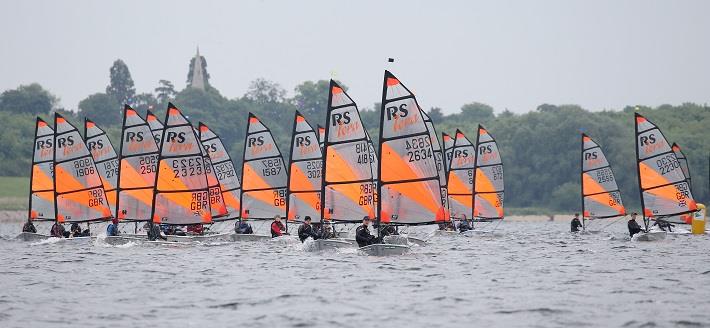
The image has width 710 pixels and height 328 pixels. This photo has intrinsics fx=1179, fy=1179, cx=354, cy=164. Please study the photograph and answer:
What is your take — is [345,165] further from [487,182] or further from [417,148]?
[487,182]

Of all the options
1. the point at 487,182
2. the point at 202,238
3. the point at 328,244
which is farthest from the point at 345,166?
the point at 487,182

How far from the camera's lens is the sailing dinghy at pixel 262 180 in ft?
179

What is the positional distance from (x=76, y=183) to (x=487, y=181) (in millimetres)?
23105

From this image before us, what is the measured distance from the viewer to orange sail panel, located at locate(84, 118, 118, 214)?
5606 centimetres

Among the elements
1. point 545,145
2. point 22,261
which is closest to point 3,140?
point 545,145

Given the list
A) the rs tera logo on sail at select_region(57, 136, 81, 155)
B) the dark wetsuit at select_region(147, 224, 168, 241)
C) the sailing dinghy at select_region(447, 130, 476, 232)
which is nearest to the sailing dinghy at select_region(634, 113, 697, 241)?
the sailing dinghy at select_region(447, 130, 476, 232)

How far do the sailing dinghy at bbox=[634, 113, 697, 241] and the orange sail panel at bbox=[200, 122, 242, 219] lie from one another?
64.4ft

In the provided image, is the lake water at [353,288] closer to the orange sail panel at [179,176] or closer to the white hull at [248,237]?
the orange sail panel at [179,176]

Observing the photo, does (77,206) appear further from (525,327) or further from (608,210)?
(525,327)

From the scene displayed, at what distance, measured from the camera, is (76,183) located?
51312mm

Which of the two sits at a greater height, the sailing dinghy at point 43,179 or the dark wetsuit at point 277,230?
the sailing dinghy at point 43,179

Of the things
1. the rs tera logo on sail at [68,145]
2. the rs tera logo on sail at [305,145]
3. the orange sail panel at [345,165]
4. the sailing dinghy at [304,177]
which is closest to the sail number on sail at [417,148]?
the orange sail panel at [345,165]

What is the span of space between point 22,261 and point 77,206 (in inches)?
486

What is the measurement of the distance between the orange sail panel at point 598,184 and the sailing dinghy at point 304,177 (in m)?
17.0
